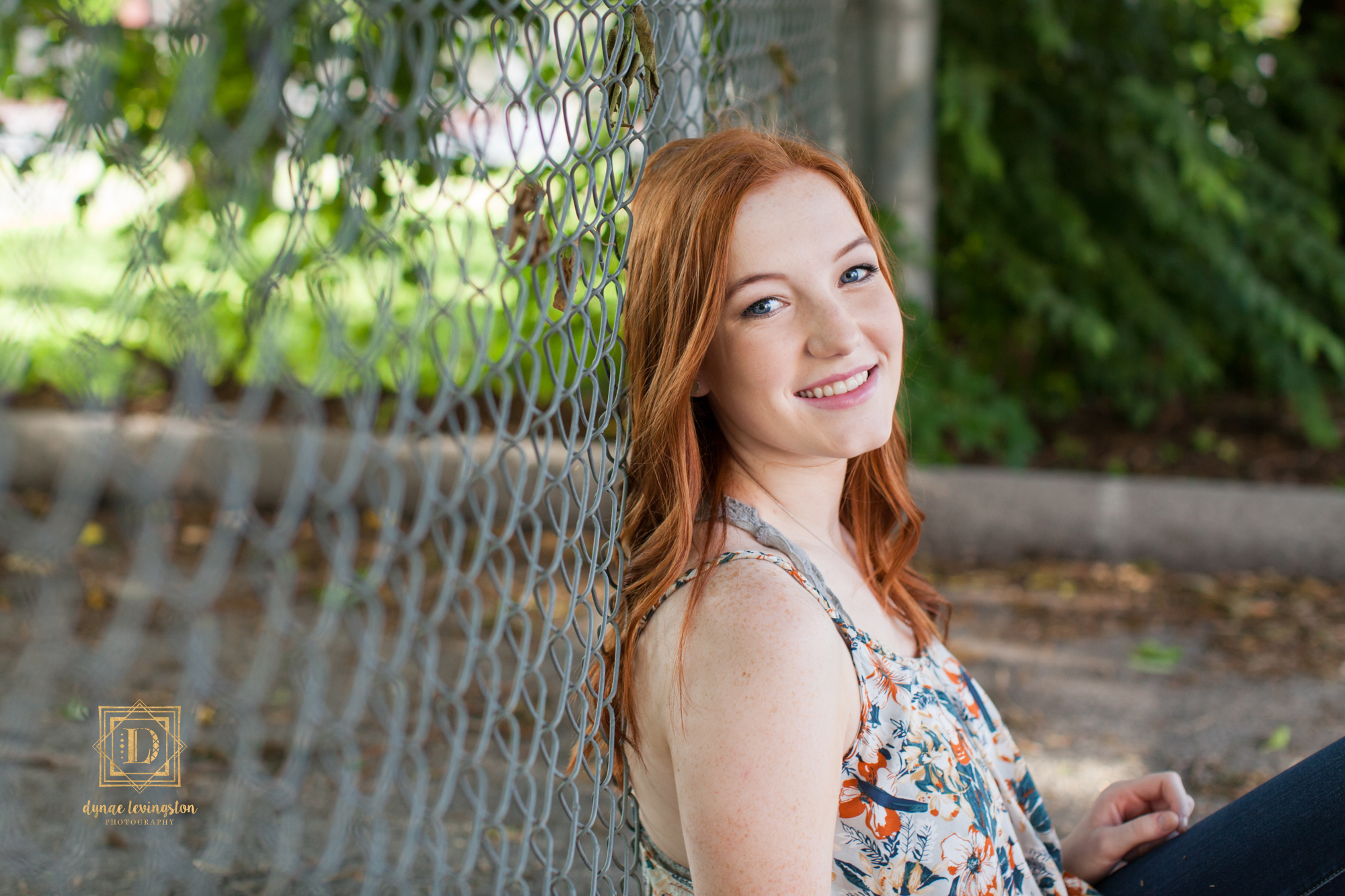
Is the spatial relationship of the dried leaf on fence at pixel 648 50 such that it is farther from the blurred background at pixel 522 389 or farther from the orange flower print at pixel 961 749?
the orange flower print at pixel 961 749

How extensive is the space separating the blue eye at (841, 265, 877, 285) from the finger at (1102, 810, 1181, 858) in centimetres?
105

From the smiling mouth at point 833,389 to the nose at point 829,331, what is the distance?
0.14 feet

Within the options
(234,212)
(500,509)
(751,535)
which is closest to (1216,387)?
(500,509)

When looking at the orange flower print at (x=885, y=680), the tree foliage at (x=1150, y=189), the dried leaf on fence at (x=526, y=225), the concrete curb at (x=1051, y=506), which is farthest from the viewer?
the tree foliage at (x=1150, y=189)

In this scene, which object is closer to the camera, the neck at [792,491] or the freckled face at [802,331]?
the freckled face at [802,331]

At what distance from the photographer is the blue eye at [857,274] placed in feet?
5.05

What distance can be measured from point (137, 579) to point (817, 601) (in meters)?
0.91

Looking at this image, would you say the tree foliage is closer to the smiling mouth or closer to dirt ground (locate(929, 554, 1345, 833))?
dirt ground (locate(929, 554, 1345, 833))

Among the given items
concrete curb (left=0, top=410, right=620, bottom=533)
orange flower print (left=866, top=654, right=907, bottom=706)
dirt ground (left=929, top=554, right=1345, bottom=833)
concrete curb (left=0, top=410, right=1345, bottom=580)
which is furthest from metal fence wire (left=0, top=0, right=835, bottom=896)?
concrete curb (left=0, top=410, right=1345, bottom=580)

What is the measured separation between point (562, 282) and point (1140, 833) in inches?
53.0

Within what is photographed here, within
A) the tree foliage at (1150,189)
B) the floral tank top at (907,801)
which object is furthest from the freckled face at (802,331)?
the tree foliage at (1150,189)

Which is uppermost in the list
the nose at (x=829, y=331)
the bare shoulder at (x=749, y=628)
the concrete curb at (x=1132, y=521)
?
the nose at (x=829, y=331)

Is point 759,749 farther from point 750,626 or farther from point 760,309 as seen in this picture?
point 760,309

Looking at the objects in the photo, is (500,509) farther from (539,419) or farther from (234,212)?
(234,212)
